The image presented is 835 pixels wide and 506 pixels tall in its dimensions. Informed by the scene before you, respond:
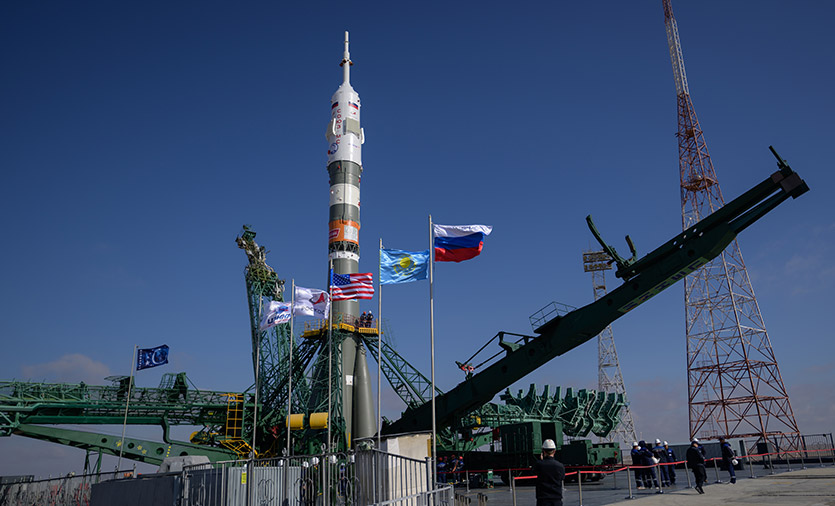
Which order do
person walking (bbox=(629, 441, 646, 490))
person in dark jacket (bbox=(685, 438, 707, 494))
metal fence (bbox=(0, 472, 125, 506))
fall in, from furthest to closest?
metal fence (bbox=(0, 472, 125, 506))
person walking (bbox=(629, 441, 646, 490))
person in dark jacket (bbox=(685, 438, 707, 494))

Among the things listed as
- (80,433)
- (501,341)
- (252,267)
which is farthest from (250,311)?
(501,341)

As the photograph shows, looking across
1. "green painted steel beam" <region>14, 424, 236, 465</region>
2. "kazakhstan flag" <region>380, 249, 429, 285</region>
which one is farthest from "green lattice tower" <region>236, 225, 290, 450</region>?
"kazakhstan flag" <region>380, 249, 429, 285</region>

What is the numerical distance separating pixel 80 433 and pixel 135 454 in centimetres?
310

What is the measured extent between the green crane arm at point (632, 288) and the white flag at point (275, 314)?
793 centimetres

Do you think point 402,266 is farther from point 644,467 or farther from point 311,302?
point 644,467

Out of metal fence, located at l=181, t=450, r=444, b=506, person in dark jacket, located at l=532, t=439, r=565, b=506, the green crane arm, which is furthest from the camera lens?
the green crane arm

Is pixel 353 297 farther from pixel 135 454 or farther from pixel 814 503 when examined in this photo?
pixel 135 454

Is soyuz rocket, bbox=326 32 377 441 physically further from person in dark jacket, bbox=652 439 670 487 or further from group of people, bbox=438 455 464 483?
person in dark jacket, bbox=652 439 670 487

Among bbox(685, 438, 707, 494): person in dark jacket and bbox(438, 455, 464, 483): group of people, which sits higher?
bbox(685, 438, 707, 494): person in dark jacket

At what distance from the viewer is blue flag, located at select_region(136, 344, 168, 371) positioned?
105ft

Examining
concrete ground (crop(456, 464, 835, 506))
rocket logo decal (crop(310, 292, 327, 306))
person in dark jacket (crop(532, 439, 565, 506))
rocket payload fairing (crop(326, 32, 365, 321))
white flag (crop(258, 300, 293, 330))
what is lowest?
concrete ground (crop(456, 464, 835, 506))

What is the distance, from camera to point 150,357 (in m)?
32.1

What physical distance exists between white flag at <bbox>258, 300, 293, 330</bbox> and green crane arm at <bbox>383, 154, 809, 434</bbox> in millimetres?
7927

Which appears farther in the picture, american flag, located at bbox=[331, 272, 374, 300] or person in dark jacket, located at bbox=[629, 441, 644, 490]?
american flag, located at bbox=[331, 272, 374, 300]
